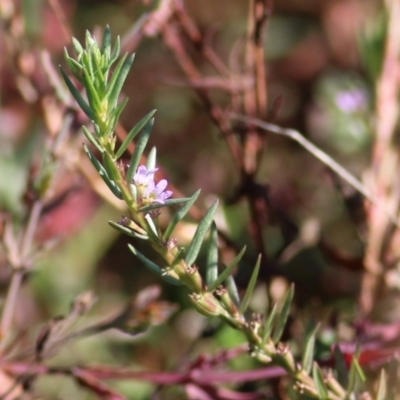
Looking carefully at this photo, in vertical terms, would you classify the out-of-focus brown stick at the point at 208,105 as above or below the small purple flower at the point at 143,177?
below

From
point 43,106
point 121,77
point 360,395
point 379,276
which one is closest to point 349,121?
point 379,276

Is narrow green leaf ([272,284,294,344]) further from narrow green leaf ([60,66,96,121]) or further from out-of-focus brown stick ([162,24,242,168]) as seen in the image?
out-of-focus brown stick ([162,24,242,168])

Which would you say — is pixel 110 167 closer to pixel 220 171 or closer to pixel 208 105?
pixel 208 105

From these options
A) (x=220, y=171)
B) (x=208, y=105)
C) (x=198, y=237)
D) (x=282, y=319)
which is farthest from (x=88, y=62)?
(x=220, y=171)

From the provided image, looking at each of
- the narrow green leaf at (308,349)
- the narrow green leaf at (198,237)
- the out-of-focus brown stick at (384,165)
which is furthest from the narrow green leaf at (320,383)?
the out-of-focus brown stick at (384,165)

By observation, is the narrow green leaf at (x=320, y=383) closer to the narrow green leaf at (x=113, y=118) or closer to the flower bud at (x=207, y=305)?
the flower bud at (x=207, y=305)

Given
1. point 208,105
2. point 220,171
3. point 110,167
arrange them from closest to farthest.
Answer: point 110,167, point 208,105, point 220,171
